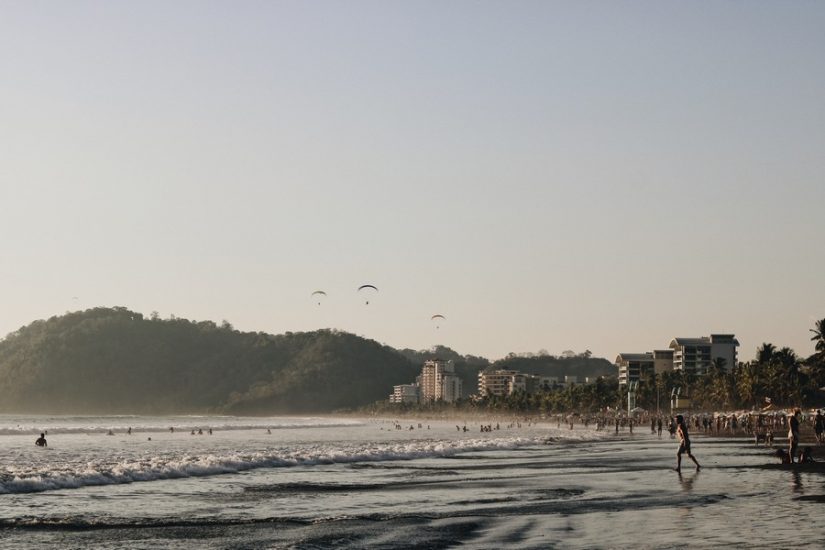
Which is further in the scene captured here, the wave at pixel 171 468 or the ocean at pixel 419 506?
the wave at pixel 171 468

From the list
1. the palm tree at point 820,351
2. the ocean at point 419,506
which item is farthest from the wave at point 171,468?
the palm tree at point 820,351

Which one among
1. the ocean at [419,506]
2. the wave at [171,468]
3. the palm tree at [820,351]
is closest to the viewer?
the ocean at [419,506]

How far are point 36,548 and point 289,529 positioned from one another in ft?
16.7

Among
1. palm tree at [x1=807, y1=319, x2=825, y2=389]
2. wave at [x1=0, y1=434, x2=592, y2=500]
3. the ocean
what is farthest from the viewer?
palm tree at [x1=807, y1=319, x2=825, y2=389]

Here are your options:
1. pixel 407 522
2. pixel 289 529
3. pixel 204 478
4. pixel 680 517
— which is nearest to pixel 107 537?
pixel 289 529

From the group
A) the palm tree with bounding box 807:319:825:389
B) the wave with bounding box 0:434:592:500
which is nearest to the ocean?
the wave with bounding box 0:434:592:500

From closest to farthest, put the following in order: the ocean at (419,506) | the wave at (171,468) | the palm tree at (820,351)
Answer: the ocean at (419,506) → the wave at (171,468) → the palm tree at (820,351)

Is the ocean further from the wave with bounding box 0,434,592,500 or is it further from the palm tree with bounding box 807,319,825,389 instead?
the palm tree with bounding box 807,319,825,389

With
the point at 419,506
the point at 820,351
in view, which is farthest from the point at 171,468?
the point at 820,351

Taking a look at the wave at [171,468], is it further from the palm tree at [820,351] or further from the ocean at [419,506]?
the palm tree at [820,351]

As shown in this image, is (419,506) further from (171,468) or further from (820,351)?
(820,351)

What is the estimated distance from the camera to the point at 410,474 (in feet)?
128

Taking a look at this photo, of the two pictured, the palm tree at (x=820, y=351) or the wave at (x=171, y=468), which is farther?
the palm tree at (x=820, y=351)

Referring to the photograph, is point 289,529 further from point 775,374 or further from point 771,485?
point 775,374
